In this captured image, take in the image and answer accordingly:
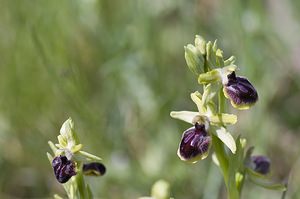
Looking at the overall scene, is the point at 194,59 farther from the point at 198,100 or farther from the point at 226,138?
the point at 226,138

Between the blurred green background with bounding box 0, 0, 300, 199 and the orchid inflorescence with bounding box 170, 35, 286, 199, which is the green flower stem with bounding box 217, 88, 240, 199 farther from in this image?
the blurred green background with bounding box 0, 0, 300, 199

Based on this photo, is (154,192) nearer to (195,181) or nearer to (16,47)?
(195,181)

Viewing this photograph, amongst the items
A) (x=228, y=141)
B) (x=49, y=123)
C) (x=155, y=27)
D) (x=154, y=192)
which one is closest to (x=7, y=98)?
(x=49, y=123)

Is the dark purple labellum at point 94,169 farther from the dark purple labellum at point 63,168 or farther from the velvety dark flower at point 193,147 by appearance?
the velvety dark flower at point 193,147

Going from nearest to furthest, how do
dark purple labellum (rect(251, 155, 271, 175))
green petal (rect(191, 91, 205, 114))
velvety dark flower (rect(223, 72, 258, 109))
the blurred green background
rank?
velvety dark flower (rect(223, 72, 258, 109)) < green petal (rect(191, 91, 205, 114)) < dark purple labellum (rect(251, 155, 271, 175)) < the blurred green background

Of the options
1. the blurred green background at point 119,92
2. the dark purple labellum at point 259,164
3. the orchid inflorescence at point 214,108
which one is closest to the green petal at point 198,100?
the orchid inflorescence at point 214,108

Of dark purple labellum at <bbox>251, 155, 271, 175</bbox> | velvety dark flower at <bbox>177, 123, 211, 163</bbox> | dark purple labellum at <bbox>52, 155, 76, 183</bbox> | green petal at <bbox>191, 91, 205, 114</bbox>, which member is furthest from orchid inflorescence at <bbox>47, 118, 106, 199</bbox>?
dark purple labellum at <bbox>251, 155, 271, 175</bbox>
